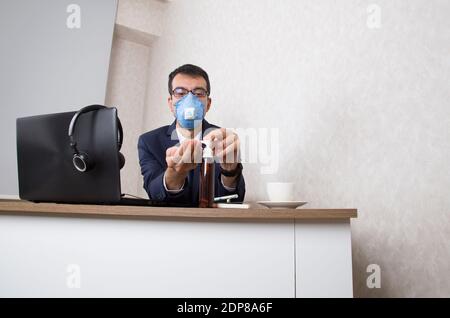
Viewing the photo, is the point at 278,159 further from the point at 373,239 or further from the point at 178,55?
the point at 178,55

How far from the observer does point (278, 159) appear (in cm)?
152

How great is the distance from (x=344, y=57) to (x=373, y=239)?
0.75 m

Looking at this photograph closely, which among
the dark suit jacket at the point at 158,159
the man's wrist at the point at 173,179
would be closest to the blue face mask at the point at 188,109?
the dark suit jacket at the point at 158,159

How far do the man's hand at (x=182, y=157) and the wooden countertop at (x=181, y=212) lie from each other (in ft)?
0.59

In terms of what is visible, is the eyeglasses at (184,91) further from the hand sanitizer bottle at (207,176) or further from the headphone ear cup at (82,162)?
the headphone ear cup at (82,162)

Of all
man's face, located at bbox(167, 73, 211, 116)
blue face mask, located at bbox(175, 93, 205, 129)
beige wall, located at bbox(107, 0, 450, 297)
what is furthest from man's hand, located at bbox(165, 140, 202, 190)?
beige wall, located at bbox(107, 0, 450, 297)

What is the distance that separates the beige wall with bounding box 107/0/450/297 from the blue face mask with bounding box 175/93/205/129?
490 mm

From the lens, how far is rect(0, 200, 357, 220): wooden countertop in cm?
67

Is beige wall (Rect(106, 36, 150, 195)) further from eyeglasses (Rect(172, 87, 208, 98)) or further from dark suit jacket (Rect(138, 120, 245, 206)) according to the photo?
eyeglasses (Rect(172, 87, 208, 98))

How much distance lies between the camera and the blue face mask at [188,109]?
122 centimetres

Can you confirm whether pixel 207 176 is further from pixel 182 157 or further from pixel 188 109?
pixel 188 109

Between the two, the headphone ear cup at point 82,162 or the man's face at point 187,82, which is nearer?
the headphone ear cup at point 82,162

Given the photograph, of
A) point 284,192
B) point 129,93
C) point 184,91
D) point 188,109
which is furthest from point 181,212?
point 129,93

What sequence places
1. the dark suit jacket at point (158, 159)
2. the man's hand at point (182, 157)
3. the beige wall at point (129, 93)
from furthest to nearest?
the beige wall at point (129, 93), the dark suit jacket at point (158, 159), the man's hand at point (182, 157)
